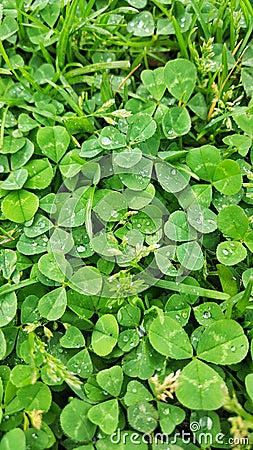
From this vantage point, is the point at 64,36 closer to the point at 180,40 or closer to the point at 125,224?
the point at 180,40

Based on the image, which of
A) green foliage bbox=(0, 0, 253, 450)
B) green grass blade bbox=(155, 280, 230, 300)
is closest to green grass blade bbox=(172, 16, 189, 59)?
green foliage bbox=(0, 0, 253, 450)

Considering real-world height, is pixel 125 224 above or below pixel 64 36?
below

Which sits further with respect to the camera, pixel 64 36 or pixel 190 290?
pixel 64 36

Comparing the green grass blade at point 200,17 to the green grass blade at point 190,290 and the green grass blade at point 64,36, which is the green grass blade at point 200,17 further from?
the green grass blade at point 190,290

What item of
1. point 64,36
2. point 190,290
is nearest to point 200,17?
point 64,36

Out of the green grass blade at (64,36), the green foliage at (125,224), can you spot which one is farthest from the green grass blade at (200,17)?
the green grass blade at (64,36)

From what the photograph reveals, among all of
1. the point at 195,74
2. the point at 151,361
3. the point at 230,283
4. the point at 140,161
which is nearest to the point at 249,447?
the point at 151,361

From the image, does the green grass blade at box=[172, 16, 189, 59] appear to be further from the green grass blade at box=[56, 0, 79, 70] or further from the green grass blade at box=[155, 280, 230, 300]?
the green grass blade at box=[155, 280, 230, 300]

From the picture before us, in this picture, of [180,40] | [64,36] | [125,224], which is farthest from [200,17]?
[125,224]

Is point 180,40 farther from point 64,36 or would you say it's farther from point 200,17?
point 64,36
